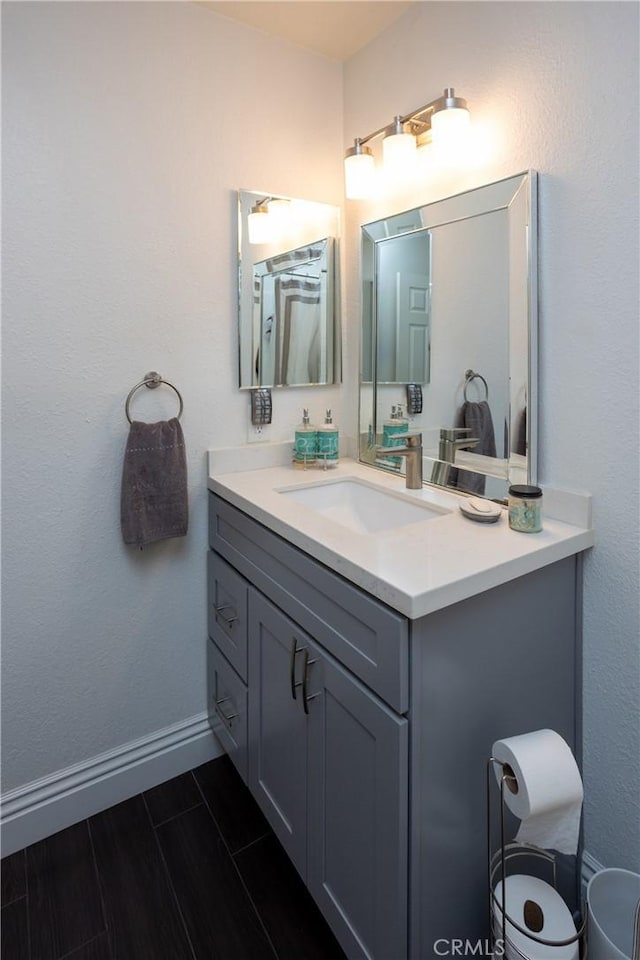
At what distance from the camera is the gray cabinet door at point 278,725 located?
1.18 meters

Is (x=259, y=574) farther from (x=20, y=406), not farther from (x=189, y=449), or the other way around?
(x=20, y=406)

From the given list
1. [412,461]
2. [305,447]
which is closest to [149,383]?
[305,447]

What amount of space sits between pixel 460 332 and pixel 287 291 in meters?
0.61

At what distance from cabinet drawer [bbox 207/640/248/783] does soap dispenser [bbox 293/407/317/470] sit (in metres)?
0.64

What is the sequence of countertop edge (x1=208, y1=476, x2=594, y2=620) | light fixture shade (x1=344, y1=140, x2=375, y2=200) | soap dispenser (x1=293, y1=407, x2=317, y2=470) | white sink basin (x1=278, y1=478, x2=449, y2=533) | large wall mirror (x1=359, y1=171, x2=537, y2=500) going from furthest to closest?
soap dispenser (x1=293, y1=407, x2=317, y2=470) → light fixture shade (x1=344, y1=140, x2=375, y2=200) → white sink basin (x1=278, y1=478, x2=449, y2=533) → large wall mirror (x1=359, y1=171, x2=537, y2=500) → countertop edge (x1=208, y1=476, x2=594, y2=620)

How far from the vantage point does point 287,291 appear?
5.66 feet

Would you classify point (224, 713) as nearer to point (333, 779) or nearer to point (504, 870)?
point (333, 779)

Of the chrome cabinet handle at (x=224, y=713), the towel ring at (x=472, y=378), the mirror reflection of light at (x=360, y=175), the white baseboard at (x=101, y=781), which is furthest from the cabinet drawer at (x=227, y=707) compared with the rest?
the mirror reflection of light at (x=360, y=175)

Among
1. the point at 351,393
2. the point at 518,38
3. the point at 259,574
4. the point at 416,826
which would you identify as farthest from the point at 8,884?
the point at 518,38

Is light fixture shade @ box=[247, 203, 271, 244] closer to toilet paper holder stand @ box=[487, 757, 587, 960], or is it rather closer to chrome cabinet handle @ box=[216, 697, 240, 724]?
chrome cabinet handle @ box=[216, 697, 240, 724]

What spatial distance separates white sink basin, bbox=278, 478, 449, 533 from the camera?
4.77ft

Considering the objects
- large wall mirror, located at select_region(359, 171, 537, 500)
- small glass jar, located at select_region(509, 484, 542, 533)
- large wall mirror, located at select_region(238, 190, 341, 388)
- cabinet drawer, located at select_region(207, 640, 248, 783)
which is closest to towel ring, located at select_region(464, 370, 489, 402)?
large wall mirror, located at select_region(359, 171, 537, 500)

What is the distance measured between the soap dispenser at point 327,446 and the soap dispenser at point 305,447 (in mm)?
20

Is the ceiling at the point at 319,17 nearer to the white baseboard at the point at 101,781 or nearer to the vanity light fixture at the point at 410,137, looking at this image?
the vanity light fixture at the point at 410,137
